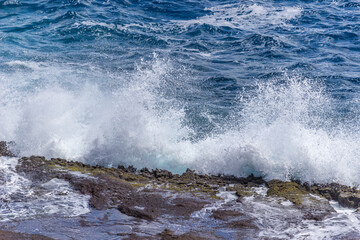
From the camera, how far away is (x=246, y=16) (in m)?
19.7

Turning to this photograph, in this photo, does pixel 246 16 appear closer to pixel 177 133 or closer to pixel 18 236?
pixel 177 133

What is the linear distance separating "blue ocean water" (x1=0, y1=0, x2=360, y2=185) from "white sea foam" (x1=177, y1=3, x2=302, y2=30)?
96mm

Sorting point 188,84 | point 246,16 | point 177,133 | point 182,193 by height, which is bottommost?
point 182,193

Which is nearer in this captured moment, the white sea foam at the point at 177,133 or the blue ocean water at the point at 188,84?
the white sea foam at the point at 177,133

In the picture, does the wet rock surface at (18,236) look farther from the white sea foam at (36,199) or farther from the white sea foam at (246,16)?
the white sea foam at (246,16)

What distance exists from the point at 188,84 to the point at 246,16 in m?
8.26

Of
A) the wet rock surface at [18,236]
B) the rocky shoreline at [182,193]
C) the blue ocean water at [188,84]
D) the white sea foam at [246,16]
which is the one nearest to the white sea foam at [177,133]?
the blue ocean water at [188,84]

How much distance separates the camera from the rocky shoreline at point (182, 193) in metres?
6.17

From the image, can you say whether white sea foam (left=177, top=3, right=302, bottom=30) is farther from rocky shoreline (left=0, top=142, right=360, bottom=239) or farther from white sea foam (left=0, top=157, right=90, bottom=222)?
white sea foam (left=0, top=157, right=90, bottom=222)

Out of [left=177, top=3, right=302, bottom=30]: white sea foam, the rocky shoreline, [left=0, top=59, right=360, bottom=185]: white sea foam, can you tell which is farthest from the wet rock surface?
[left=177, top=3, right=302, bottom=30]: white sea foam

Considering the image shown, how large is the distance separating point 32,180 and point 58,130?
2.81m

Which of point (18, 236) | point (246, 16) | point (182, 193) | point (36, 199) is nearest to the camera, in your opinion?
point (18, 236)

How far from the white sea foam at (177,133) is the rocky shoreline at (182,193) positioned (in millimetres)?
615

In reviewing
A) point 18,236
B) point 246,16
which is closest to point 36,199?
point 18,236
